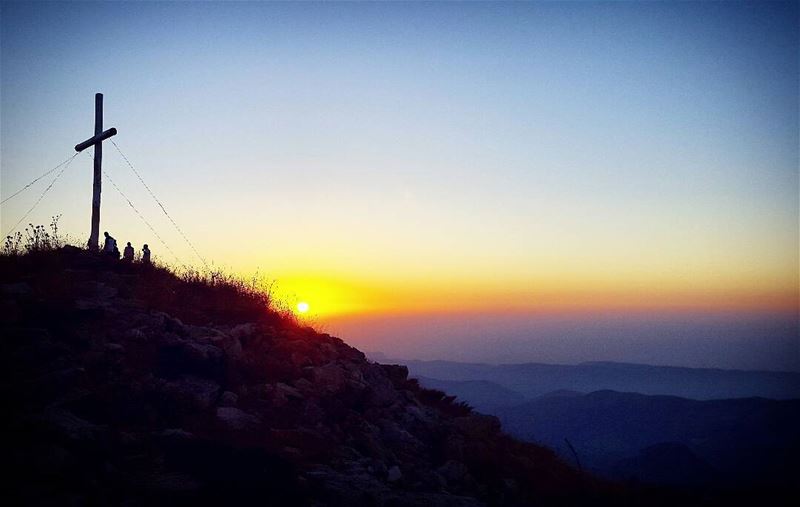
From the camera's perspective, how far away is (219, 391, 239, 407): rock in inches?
459

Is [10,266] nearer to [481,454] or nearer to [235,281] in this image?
[235,281]

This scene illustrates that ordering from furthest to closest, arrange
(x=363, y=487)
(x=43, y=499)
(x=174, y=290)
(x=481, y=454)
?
(x=174, y=290) < (x=481, y=454) < (x=363, y=487) < (x=43, y=499)

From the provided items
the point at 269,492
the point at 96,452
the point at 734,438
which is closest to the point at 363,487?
the point at 269,492

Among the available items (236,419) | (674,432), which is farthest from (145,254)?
(674,432)

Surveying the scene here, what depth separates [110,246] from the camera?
1748 cm

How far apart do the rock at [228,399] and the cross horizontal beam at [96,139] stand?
10.1 m

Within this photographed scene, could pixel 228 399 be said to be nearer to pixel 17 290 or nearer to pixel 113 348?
pixel 113 348

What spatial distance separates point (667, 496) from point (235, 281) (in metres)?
12.6

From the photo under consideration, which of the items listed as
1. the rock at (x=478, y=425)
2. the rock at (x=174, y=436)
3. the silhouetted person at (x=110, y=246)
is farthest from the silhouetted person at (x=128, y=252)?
the rock at (x=478, y=425)

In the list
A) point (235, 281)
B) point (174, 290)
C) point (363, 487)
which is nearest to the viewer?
point (363, 487)

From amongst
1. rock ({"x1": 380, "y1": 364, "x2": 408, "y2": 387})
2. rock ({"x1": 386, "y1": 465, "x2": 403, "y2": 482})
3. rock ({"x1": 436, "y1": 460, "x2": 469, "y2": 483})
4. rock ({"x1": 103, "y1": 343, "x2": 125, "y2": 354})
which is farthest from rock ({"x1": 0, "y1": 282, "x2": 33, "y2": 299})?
rock ({"x1": 436, "y1": 460, "x2": 469, "y2": 483})

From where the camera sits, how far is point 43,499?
7.10 meters

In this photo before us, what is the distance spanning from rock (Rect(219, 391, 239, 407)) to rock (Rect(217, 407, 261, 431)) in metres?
0.33

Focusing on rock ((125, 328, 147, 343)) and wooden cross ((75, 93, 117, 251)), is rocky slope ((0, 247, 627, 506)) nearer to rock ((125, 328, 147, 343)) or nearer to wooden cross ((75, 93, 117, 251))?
rock ((125, 328, 147, 343))
